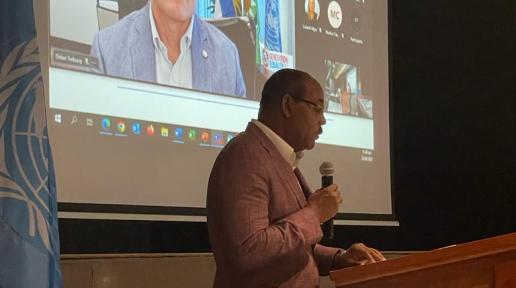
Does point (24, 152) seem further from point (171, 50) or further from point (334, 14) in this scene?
point (334, 14)

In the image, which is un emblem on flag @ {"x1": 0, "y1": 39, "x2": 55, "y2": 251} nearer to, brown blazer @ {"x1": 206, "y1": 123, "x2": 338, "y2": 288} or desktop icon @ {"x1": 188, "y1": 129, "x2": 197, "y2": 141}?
brown blazer @ {"x1": 206, "y1": 123, "x2": 338, "y2": 288}

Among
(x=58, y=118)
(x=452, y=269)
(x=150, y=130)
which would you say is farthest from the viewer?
(x=150, y=130)

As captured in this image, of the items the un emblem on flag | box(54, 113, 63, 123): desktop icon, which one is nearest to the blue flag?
the un emblem on flag

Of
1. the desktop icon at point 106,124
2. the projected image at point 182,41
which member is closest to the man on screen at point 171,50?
the projected image at point 182,41

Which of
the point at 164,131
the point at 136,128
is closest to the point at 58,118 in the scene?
the point at 136,128

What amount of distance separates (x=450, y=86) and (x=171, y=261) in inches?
84.7

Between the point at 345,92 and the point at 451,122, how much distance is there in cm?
109

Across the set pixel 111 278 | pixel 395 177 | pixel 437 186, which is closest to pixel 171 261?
pixel 111 278

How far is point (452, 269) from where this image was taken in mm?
1771

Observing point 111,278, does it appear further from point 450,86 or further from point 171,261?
point 450,86

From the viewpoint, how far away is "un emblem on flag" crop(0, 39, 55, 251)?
5.42 feet

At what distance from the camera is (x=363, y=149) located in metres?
3.76

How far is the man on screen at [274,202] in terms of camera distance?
194cm

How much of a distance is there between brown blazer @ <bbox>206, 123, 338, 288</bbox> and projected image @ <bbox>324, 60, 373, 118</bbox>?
5.03 feet
